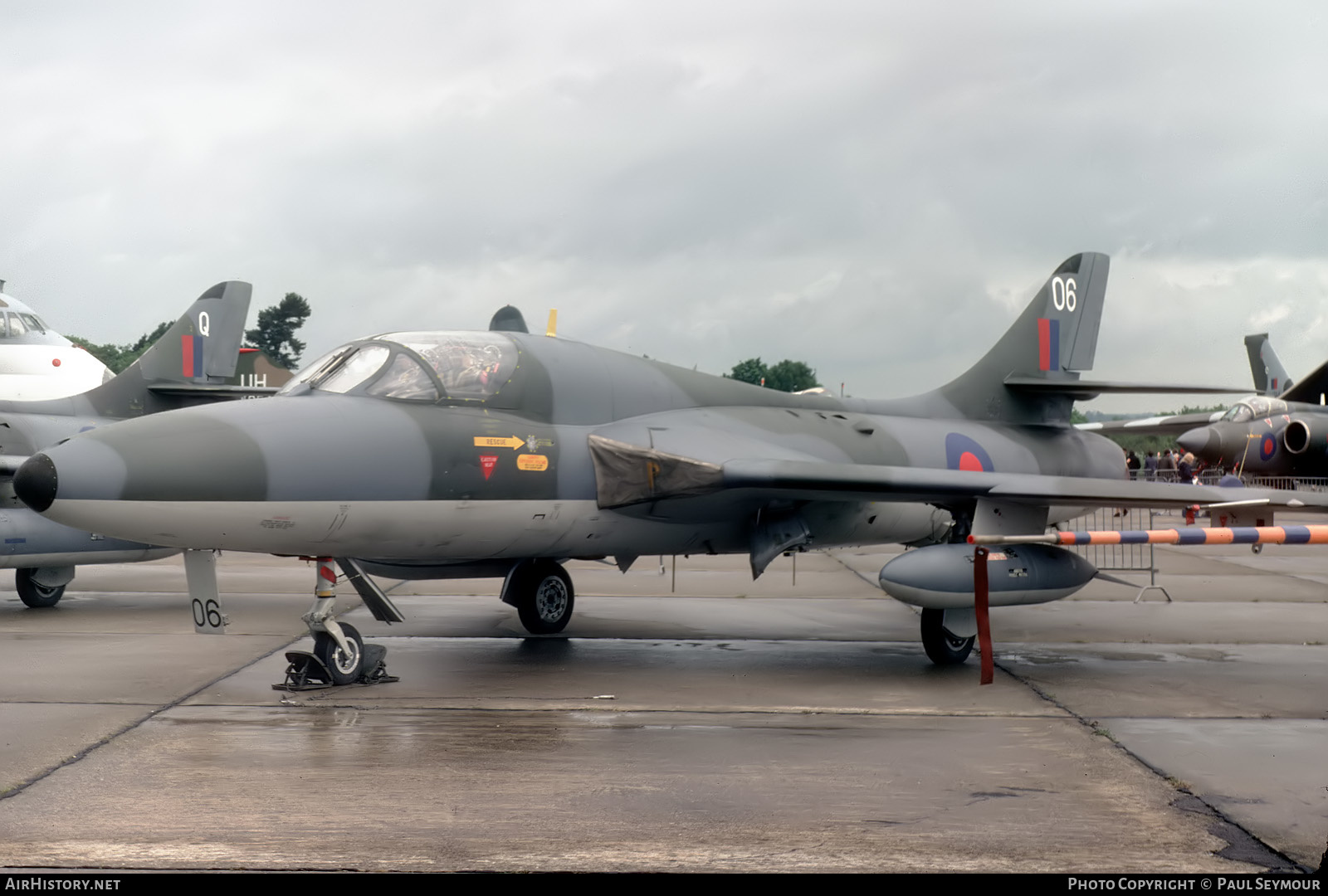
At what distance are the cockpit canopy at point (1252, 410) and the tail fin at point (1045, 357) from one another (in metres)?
19.8

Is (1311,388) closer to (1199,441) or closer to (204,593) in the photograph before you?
(1199,441)

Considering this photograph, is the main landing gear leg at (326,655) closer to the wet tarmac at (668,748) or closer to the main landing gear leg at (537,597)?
the wet tarmac at (668,748)

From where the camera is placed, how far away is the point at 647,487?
8.50 meters

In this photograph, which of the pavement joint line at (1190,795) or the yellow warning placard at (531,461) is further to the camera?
the yellow warning placard at (531,461)

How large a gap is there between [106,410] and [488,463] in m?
10.8

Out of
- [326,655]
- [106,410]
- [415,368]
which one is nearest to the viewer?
[326,655]

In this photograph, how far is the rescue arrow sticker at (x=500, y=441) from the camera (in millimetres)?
7961

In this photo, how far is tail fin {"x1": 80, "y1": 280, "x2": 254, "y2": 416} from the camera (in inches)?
665

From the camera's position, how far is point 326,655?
7.86 metres

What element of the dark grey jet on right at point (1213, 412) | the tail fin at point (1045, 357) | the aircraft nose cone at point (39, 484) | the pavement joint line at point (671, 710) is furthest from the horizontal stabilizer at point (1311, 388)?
the aircraft nose cone at point (39, 484)

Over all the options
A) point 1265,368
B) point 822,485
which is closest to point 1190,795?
point 822,485

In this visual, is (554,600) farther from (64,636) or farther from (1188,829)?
(1188,829)

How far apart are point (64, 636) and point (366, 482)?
456 cm

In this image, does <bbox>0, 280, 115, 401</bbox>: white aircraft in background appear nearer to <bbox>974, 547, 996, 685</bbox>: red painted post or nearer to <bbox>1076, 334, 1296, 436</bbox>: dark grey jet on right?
<bbox>974, 547, 996, 685</bbox>: red painted post
